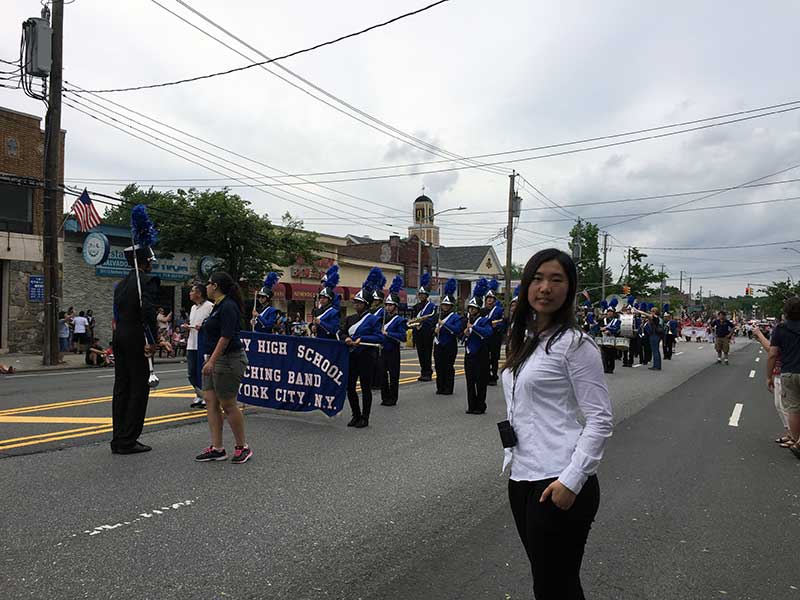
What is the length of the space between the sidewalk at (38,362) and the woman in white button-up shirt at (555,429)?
1729 centimetres

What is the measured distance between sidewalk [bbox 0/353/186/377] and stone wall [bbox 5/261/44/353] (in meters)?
0.76

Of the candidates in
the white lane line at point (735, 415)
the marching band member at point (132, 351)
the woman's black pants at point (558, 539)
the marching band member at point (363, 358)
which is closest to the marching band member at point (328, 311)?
the marching band member at point (363, 358)

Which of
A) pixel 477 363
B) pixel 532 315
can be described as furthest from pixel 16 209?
pixel 532 315

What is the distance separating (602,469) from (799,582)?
265 centimetres

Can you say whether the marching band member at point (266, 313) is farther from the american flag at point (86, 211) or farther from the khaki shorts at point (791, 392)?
the american flag at point (86, 211)

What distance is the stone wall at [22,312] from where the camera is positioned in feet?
73.3

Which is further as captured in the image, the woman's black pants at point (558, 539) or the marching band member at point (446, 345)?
the marching band member at point (446, 345)

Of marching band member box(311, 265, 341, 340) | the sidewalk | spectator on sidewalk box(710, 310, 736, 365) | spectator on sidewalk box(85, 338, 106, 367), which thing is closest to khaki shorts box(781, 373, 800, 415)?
marching band member box(311, 265, 341, 340)

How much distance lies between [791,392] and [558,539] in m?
6.43

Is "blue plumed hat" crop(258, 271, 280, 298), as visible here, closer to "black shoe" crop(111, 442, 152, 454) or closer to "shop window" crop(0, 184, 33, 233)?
"black shoe" crop(111, 442, 152, 454)

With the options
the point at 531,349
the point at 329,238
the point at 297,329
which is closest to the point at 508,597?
the point at 531,349

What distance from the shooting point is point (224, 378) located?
611 cm

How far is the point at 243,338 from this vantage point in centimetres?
898

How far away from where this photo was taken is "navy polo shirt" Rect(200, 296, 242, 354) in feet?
19.9
